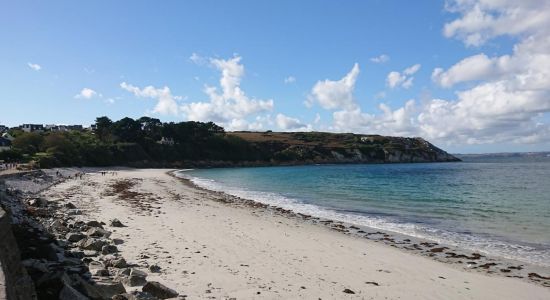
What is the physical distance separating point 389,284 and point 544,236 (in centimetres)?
1197

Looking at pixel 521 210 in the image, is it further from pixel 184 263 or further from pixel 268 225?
pixel 184 263

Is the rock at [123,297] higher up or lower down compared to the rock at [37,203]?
lower down

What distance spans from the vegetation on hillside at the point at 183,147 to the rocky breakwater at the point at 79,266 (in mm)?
51941

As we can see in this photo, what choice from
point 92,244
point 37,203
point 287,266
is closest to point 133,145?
point 37,203

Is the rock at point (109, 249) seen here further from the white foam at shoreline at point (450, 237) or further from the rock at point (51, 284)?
the white foam at shoreline at point (450, 237)

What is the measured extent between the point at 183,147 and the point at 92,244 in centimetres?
11607

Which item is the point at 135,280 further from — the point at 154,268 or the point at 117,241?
the point at 117,241

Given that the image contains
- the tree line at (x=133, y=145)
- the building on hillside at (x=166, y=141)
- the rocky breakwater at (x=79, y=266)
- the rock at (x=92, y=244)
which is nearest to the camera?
the rocky breakwater at (x=79, y=266)

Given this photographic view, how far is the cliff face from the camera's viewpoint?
499 feet

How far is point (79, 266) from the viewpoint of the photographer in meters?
Result: 9.27

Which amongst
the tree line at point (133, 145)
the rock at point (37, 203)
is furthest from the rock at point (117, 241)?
the tree line at point (133, 145)

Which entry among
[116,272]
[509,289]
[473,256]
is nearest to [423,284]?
[509,289]

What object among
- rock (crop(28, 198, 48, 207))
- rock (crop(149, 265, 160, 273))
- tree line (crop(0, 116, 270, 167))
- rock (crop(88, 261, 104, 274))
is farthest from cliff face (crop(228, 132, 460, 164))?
rock (crop(88, 261, 104, 274))

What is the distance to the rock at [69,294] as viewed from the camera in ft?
21.3
